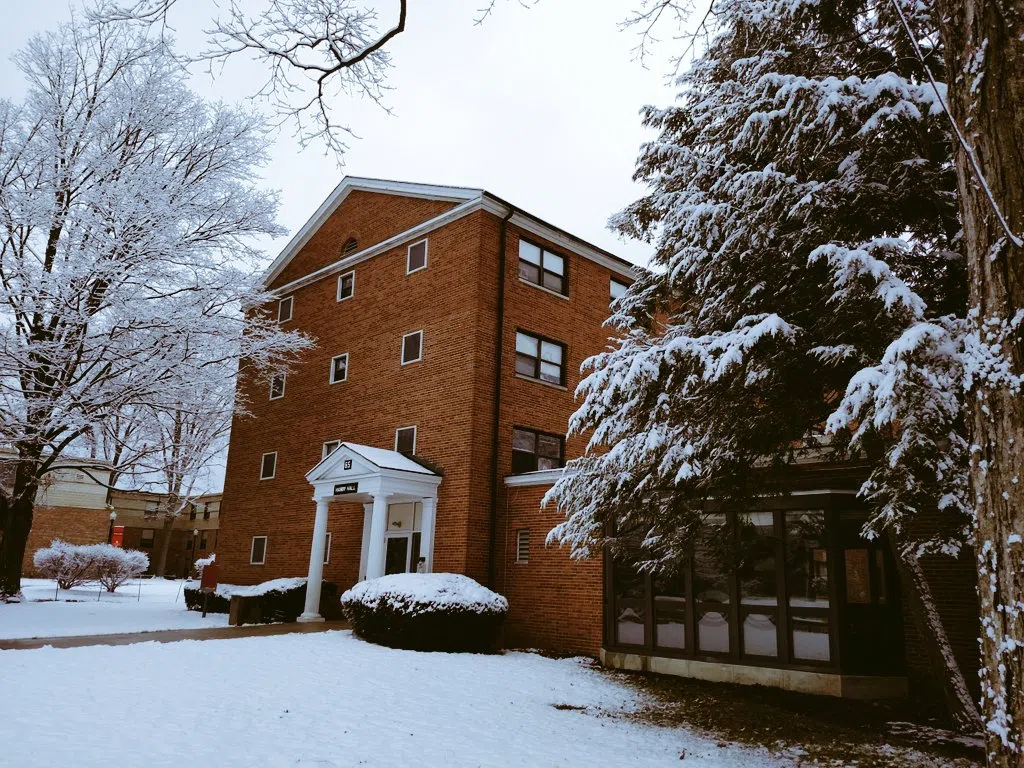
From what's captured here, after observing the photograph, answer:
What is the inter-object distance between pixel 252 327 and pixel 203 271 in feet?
9.46

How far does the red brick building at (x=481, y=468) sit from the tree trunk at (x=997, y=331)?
5794 millimetres

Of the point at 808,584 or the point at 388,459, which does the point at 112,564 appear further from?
the point at 808,584

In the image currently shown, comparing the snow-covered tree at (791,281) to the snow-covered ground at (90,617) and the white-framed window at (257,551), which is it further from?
the white-framed window at (257,551)

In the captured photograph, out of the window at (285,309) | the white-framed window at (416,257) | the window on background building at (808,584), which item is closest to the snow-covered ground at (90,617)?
the window at (285,309)

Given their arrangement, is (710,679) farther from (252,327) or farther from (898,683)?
(252,327)

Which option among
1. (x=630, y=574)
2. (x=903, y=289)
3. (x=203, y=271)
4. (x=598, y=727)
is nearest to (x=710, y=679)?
(x=630, y=574)

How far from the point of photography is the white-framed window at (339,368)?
69.6ft

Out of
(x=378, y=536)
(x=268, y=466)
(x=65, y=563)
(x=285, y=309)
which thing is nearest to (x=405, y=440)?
(x=378, y=536)

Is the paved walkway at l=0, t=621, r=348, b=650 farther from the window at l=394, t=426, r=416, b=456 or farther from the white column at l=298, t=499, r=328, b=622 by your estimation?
the window at l=394, t=426, r=416, b=456

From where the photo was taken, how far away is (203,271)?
1956cm

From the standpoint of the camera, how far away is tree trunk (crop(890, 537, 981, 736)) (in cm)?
799

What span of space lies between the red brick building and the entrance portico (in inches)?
2.3

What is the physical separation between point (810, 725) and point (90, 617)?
666 inches

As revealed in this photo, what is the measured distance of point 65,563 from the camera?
26.0m
